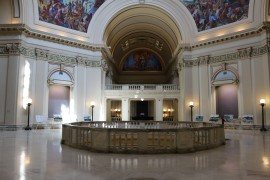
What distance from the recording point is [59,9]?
69.8 feet

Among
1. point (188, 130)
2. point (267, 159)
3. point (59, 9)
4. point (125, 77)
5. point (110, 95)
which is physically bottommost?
point (267, 159)

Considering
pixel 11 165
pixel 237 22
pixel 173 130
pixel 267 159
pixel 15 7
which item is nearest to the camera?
pixel 11 165

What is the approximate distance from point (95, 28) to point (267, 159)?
2019cm

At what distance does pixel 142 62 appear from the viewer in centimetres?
4156

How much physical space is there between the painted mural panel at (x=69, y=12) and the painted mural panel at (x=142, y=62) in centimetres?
1862

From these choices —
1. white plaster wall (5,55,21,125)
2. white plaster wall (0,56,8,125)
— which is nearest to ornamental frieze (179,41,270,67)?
white plaster wall (5,55,21,125)

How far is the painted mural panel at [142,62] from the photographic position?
41.4 m

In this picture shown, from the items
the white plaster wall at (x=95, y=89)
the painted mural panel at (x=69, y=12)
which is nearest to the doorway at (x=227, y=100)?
the white plaster wall at (x=95, y=89)

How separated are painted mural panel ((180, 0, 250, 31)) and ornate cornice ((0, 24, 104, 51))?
9882 mm

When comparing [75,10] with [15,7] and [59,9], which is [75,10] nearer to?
[59,9]

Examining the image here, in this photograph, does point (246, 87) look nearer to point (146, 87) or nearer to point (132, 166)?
point (146, 87)

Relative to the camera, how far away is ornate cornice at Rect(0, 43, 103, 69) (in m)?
18.2

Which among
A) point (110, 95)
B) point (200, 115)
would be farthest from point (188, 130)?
point (110, 95)

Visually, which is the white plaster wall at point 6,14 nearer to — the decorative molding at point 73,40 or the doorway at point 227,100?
the decorative molding at point 73,40
